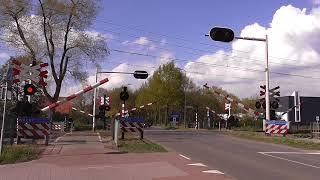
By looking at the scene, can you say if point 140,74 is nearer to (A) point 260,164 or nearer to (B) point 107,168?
(A) point 260,164

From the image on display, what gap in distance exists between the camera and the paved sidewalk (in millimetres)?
14452

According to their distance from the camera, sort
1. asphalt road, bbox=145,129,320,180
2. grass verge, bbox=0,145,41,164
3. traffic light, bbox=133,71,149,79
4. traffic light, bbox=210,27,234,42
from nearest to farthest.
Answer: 1. asphalt road, bbox=145,129,320,180
2. grass verge, bbox=0,145,41,164
3. traffic light, bbox=210,27,234,42
4. traffic light, bbox=133,71,149,79

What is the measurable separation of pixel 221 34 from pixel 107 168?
8708mm

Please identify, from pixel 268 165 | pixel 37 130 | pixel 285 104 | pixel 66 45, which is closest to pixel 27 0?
pixel 66 45

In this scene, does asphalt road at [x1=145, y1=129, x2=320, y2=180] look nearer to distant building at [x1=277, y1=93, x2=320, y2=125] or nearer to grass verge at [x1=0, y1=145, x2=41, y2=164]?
grass verge at [x1=0, y1=145, x2=41, y2=164]

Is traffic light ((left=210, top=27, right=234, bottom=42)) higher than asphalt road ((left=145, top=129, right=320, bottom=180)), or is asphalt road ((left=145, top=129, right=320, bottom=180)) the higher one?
traffic light ((left=210, top=27, right=234, bottom=42))

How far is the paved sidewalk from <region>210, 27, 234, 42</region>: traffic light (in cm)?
515

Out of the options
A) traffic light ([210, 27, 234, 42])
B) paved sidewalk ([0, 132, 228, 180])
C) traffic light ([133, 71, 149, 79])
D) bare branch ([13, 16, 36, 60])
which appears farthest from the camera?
bare branch ([13, 16, 36, 60])

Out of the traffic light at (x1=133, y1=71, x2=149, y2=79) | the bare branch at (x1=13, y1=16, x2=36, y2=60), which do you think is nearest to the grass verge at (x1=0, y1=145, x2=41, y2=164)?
the traffic light at (x1=133, y1=71, x2=149, y2=79)

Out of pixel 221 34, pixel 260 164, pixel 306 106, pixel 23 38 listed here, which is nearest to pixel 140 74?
pixel 23 38

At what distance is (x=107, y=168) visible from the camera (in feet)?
54.0

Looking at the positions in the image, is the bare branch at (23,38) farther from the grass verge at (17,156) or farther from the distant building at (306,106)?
the distant building at (306,106)

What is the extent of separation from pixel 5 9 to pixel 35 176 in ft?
107

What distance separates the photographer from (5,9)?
44.2 meters
